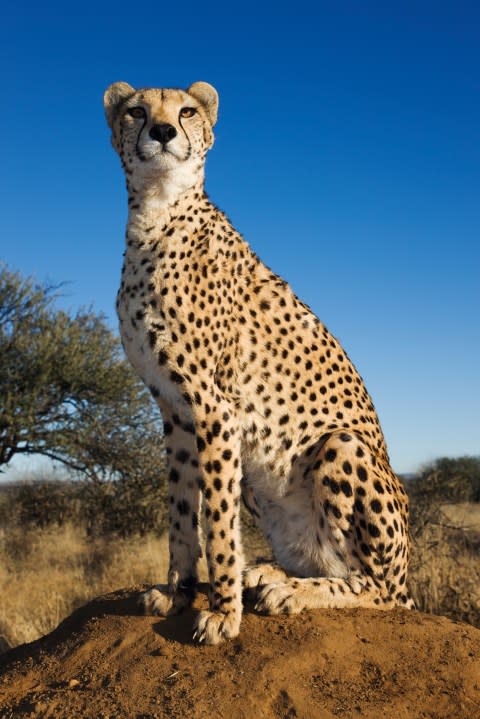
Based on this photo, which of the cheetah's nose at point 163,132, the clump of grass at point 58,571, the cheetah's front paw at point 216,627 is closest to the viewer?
the cheetah's front paw at point 216,627

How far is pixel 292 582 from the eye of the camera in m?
3.52

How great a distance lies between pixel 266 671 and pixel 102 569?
672 centimetres

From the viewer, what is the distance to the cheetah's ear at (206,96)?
364cm

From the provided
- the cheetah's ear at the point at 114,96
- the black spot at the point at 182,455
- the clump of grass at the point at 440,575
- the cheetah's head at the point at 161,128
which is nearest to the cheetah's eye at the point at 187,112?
the cheetah's head at the point at 161,128

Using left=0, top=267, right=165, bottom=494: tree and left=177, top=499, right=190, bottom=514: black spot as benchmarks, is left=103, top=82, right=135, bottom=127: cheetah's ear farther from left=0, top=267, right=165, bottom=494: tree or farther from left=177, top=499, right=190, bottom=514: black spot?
left=0, top=267, right=165, bottom=494: tree

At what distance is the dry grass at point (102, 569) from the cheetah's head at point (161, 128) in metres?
4.27

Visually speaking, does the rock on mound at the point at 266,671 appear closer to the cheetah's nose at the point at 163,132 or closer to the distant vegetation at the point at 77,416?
the cheetah's nose at the point at 163,132

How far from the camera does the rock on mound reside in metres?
2.91

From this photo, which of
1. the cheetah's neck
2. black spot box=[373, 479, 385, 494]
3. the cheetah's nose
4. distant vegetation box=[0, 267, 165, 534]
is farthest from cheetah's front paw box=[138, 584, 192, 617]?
distant vegetation box=[0, 267, 165, 534]

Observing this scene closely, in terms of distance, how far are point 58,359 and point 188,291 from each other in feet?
29.5

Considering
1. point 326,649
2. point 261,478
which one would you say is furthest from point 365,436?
point 326,649

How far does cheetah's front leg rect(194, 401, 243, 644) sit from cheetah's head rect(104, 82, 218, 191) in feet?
3.59

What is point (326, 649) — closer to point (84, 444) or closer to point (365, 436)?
point (365, 436)

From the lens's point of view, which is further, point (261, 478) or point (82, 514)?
point (82, 514)
